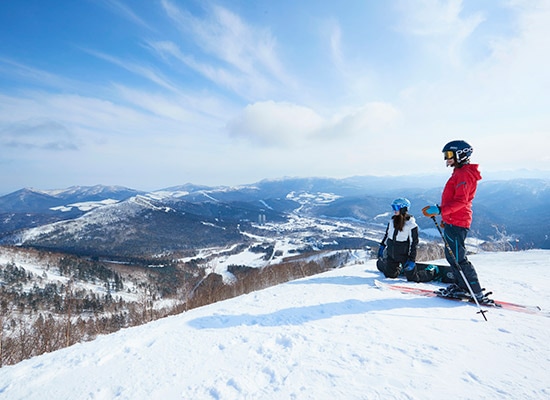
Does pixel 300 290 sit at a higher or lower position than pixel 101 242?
higher

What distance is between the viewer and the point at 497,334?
3.68 metres

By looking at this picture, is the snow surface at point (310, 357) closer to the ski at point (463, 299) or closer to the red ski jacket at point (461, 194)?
the ski at point (463, 299)

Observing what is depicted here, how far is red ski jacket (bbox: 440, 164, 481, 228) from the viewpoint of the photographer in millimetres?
5375

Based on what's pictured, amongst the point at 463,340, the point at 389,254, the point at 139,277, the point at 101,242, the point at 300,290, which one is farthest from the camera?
the point at 101,242

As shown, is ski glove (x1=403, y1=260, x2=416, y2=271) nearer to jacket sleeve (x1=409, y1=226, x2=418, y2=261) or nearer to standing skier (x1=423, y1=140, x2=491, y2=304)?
jacket sleeve (x1=409, y1=226, x2=418, y2=261)

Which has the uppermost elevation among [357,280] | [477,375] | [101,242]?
[477,375]

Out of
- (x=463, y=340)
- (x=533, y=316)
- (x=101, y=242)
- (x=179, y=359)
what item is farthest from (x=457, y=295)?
(x=101, y=242)

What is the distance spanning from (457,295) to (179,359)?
5.28 meters

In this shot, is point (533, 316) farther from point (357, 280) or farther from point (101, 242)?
point (101, 242)

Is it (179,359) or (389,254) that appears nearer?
(179,359)

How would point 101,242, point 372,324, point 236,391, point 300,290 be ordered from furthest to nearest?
point 101,242
point 300,290
point 372,324
point 236,391

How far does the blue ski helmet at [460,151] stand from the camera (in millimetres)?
5582

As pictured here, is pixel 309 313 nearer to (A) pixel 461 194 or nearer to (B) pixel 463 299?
(B) pixel 463 299

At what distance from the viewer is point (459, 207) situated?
5.36 m
